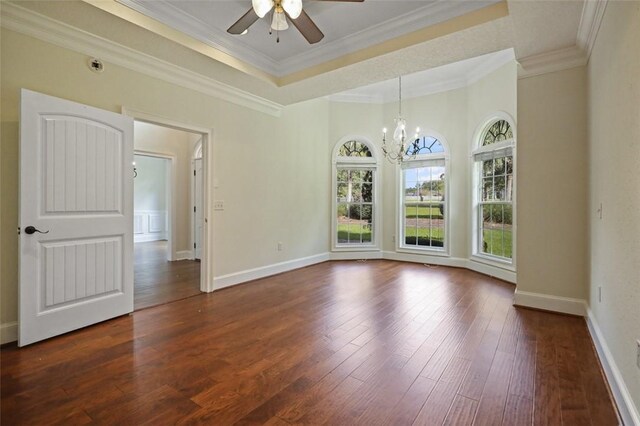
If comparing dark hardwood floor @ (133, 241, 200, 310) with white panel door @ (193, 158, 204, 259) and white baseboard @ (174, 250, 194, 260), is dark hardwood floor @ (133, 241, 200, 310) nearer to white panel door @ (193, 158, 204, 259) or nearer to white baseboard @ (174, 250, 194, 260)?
white baseboard @ (174, 250, 194, 260)

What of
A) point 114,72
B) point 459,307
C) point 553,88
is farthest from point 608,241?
point 114,72

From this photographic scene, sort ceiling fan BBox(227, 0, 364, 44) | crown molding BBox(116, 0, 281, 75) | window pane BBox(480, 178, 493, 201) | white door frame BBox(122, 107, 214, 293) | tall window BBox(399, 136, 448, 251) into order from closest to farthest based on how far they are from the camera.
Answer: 1. ceiling fan BBox(227, 0, 364, 44)
2. crown molding BBox(116, 0, 281, 75)
3. white door frame BBox(122, 107, 214, 293)
4. window pane BBox(480, 178, 493, 201)
5. tall window BBox(399, 136, 448, 251)

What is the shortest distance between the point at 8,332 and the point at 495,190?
20.1 feet

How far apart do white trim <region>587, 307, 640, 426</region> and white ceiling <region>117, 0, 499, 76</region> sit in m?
2.87

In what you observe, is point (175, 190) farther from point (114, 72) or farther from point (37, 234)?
point (37, 234)

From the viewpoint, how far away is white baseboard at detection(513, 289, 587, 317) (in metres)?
3.02

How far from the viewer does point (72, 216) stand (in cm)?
267

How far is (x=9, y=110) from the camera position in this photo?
8.06 ft

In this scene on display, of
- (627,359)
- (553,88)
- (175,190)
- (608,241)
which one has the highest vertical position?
(553,88)

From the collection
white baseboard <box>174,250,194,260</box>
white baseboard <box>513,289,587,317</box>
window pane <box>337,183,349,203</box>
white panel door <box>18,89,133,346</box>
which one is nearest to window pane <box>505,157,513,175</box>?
white baseboard <box>513,289,587,317</box>

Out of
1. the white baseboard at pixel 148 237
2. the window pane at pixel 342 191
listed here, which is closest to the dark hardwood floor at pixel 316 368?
the window pane at pixel 342 191

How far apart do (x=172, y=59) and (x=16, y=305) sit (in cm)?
276

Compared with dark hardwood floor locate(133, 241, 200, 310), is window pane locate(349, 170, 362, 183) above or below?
above

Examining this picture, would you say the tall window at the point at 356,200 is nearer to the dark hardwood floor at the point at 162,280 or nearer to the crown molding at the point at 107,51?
the crown molding at the point at 107,51
